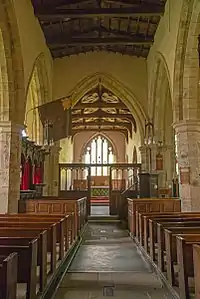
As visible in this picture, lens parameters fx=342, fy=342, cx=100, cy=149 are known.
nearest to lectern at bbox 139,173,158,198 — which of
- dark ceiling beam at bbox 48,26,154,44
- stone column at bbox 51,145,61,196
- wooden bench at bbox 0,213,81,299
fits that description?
stone column at bbox 51,145,61,196

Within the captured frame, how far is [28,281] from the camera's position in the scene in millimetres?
2639

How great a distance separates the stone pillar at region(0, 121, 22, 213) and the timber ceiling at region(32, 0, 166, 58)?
3.76 m

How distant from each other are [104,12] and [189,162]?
16.2 feet

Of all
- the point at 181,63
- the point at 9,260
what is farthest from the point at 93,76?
the point at 9,260

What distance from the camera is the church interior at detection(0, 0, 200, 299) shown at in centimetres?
340

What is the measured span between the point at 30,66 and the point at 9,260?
8.14 metres

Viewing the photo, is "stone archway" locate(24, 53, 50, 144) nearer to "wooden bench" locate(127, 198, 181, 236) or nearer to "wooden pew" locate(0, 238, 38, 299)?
"wooden bench" locate(127, 198, 181, 236)

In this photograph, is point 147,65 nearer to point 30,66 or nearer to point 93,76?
point 93,76

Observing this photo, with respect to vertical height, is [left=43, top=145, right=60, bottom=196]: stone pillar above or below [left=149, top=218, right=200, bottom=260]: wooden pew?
above

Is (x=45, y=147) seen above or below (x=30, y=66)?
below

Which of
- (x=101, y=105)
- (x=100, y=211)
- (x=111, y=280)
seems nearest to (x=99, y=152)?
(x=101, y=105)

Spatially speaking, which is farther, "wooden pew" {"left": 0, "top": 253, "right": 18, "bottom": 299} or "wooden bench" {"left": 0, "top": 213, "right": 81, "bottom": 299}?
"wooden bench" {"left": 0, "top": 213, "right": 81, "bottom": 299}

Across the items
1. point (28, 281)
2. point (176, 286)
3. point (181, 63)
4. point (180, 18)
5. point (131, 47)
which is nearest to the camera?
point (28, 281)

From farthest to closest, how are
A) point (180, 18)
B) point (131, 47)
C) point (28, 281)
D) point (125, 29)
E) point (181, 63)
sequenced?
point (131, 47), point (125, 29), point (181, 63), point (180, 18), point (28, 281)
